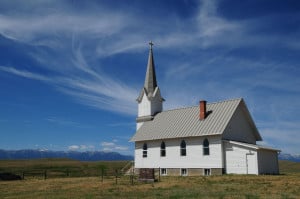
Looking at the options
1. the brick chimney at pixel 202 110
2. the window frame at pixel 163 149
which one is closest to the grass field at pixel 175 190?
the brick chimney at pixel 202 110

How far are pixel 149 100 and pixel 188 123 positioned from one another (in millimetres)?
10771

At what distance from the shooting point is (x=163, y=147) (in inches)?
1650

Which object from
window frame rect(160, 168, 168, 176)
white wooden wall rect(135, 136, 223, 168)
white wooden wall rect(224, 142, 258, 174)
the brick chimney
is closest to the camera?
white wooden wall rect(224, 142, 258, 174)

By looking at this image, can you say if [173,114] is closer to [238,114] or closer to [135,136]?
[135,136]

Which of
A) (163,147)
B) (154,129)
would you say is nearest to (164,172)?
(163,147)

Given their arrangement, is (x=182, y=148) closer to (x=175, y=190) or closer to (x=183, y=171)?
(x=183, y=171)

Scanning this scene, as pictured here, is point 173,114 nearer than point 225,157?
No

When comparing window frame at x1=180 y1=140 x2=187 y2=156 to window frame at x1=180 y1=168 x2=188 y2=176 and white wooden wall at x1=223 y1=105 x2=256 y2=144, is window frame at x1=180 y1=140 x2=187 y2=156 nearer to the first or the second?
window frame at x1=180 y1=168 x2=188 y2=176

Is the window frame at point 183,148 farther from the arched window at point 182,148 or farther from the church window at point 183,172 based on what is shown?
the church window at point 183,172

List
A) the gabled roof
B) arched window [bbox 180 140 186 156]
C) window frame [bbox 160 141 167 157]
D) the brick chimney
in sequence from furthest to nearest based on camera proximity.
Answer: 1. window frame [bbox 160 141 167 157]
2. arched window [bbox 180 140 186 156]
3. the brick chimney
4. the gabled roof

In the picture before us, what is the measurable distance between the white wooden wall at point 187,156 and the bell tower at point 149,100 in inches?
209

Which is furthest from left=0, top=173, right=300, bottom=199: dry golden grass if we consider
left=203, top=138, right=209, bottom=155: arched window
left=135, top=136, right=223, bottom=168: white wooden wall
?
left=203, top=138, right=209, bottom=155: arched window

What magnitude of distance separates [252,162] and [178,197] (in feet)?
58.3

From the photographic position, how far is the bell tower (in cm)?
4928
